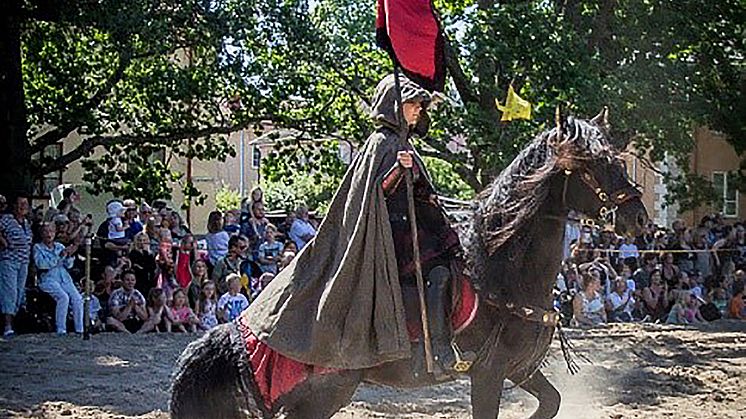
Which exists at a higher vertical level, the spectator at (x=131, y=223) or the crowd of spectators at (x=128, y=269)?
the spectator at (x=131, y=223)

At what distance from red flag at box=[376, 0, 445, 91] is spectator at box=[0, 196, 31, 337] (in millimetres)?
7570

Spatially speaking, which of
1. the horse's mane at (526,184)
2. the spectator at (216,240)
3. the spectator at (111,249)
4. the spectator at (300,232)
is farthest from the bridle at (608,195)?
the spectator at (300,232)

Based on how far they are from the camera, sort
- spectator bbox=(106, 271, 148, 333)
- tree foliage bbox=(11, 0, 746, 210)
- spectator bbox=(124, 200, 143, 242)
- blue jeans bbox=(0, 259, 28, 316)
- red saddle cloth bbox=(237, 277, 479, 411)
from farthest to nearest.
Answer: tree foliage bbox=(11, 0, 746, 210)
spectator bbox=(124, 200, 143, 242)
spectator bbox=(106, 271, 148, 333)
blue jeans bbox=(0, 259, 28, 316)
red saddle cloth bbox=(237, 277, 479, 411)

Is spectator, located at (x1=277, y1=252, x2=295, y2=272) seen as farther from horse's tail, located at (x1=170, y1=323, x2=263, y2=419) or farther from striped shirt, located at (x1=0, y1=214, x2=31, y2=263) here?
horse's tail, located at (x1=170, y1=323, x2=263, y2=419)

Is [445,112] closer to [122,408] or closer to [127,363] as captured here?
[127,363]

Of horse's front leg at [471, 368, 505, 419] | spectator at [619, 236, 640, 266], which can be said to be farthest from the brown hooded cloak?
spectator at [619, 236, 640, 266]

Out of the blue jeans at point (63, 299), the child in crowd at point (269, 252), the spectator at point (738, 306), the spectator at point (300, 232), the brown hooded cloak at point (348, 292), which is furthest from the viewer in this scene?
the spectator at point (738, 306)

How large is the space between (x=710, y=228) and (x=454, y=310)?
15.4 metres

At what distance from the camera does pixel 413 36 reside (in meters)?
5.80

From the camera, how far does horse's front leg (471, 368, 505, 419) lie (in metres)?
5.85

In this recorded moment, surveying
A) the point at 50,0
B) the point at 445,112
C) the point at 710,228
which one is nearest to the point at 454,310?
the point at 50,0

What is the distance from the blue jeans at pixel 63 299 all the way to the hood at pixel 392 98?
289 inches

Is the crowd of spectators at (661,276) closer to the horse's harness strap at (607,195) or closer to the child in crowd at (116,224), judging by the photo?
the child in crowd at (116,224)

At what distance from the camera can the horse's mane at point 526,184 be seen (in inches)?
233
